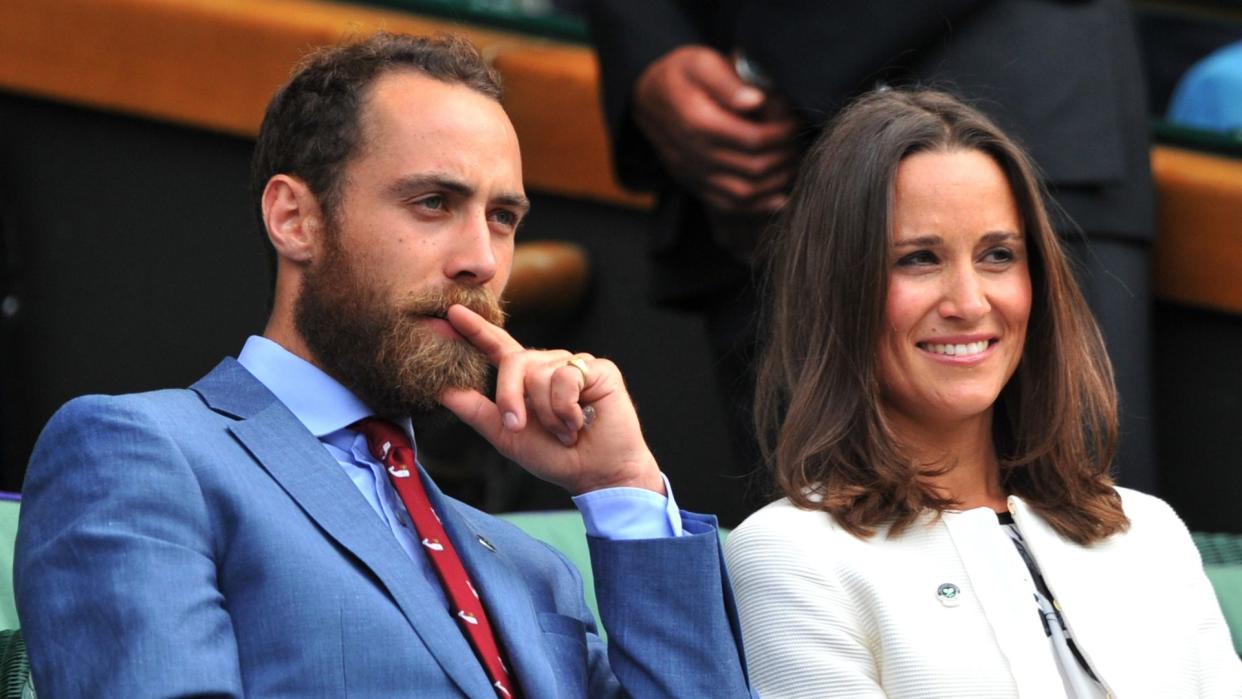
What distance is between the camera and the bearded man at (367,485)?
213 centimetres

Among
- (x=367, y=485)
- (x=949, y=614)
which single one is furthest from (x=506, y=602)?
(x=949, y=614)

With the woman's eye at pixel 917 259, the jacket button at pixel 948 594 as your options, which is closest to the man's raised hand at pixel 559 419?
the jacket button at pixel 948 594

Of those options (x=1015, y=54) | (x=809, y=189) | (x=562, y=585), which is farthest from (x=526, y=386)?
(x=1015, y=54)

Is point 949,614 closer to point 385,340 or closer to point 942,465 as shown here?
point 942,465

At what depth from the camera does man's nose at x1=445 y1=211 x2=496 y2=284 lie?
2465 millimetres

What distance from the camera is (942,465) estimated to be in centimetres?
287

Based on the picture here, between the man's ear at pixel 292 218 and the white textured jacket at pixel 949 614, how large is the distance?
70cm

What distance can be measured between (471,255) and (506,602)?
42 cm

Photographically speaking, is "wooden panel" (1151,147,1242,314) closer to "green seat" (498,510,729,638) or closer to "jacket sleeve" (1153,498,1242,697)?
"jacket sleeve" (1153,498,1242,697)

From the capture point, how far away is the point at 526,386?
7.90ft

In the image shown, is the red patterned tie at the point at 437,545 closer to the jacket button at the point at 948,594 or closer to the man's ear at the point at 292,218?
the man's ear at the point at 292,218

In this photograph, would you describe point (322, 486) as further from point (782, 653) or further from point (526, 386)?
point (782, 653)

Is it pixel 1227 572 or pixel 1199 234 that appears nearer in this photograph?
pixel 1227 572

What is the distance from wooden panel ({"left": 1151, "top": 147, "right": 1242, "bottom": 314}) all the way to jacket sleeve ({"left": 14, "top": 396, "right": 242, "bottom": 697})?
8.08 ft
